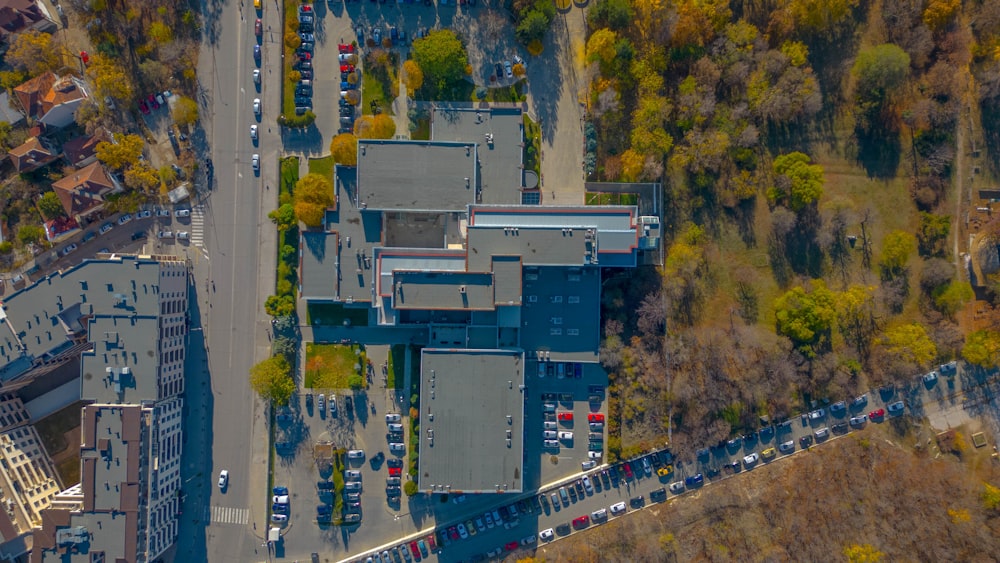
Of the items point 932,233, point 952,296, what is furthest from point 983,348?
point 932,233

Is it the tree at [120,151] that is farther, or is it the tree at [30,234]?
the tree at [30,234]

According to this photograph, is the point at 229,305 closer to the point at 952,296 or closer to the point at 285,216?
the point at 285,216

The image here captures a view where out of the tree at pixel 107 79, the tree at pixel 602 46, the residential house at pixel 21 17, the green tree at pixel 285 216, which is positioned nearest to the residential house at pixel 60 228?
the tree at pixel 107 79

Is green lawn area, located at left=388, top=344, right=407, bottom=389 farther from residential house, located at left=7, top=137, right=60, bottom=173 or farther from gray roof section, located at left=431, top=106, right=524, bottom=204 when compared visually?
residential house, located at left=7, top=137, right=60, bottom=173

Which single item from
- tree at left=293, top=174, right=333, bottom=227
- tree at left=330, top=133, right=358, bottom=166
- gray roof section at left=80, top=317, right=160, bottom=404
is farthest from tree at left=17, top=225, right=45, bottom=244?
tree at left=330, top=133, right=358, bottom=166

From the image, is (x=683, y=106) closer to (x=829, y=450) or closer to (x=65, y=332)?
(x=829, y=450)

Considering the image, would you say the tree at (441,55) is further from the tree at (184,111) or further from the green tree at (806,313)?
the green tree at (806,313)
